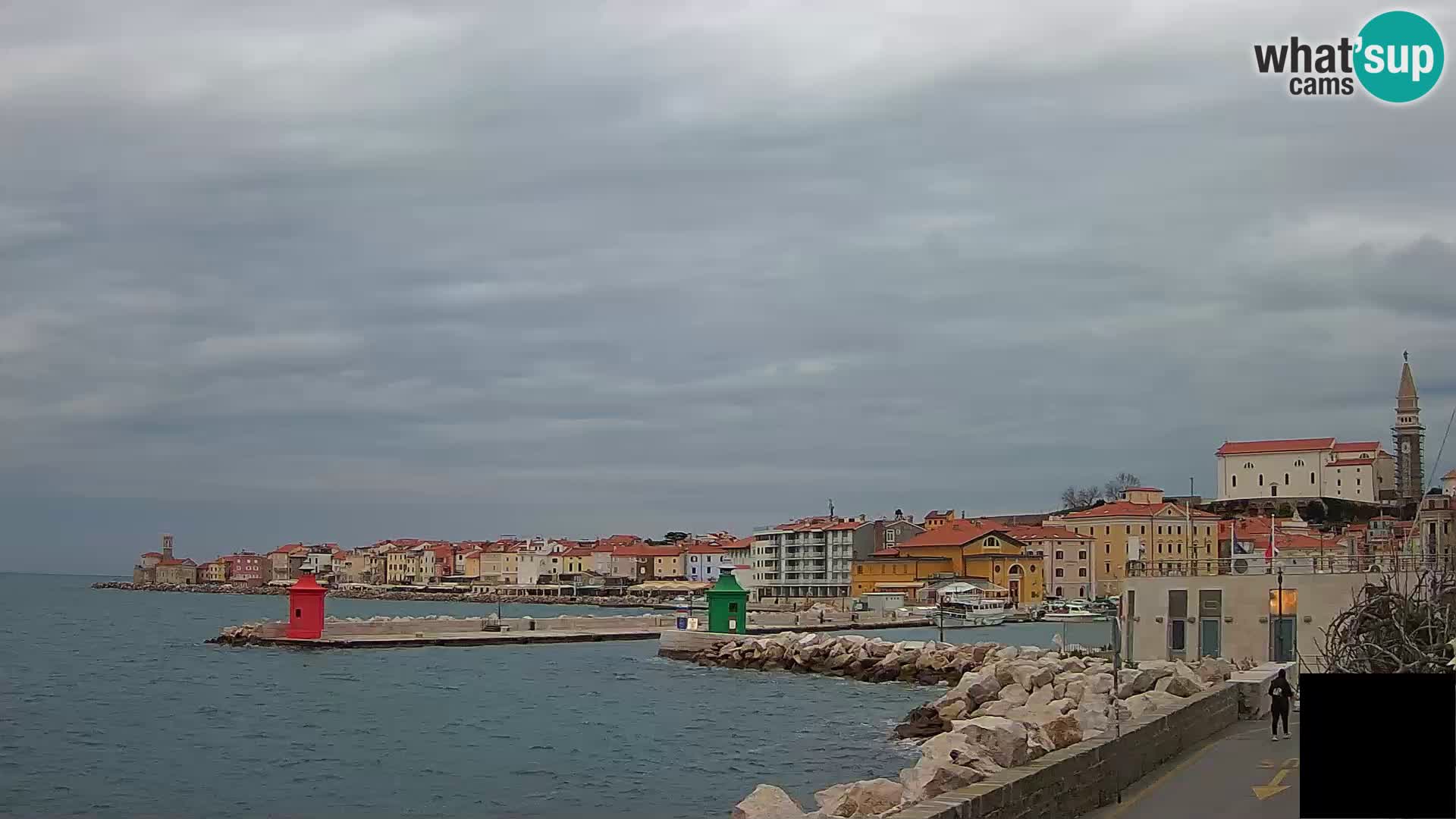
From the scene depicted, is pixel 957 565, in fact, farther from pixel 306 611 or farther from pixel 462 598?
pixel 462 598

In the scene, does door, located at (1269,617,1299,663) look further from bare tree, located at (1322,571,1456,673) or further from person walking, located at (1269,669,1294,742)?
bare tree, located at (1322,571,1456,673)

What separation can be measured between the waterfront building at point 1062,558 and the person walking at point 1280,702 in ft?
321

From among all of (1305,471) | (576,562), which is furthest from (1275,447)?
(576,562)

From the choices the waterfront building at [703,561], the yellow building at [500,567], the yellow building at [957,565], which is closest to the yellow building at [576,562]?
the yellow building at [500,567]

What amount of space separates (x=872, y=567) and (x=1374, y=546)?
83.5m

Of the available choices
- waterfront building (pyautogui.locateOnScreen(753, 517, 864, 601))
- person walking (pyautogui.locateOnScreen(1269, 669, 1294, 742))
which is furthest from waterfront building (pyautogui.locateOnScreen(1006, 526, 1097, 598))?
person walking (pyautogui.locateOnScreen(1269, 669, 1294, 742))

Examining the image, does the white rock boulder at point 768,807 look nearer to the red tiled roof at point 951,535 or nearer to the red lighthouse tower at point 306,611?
the red lighthouse tower at point 306,611

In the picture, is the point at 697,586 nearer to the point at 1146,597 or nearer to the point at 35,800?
the point at 1146,597

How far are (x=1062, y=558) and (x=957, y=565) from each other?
9.89 meters

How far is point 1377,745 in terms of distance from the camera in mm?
3490

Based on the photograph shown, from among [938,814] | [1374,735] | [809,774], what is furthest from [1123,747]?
[809,774]

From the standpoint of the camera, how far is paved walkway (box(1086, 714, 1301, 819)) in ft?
41.1

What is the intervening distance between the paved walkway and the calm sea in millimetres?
8274

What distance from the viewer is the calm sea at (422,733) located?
24.0 meters
